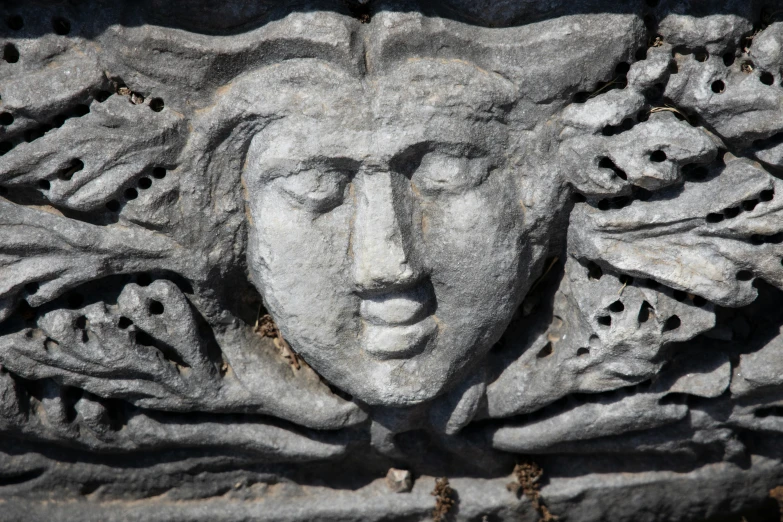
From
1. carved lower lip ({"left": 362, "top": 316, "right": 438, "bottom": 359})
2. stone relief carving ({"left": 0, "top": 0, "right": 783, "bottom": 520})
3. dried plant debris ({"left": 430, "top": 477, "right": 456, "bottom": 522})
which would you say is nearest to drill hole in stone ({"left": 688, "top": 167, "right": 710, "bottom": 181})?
stone relief carving ({"left": 0, "top": 0, "right": 783, "bottom": 520})

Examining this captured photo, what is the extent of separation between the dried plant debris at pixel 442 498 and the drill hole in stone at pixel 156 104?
127cm

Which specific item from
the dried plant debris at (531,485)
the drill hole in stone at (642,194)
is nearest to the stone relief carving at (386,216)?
the drill hole in stone at (642,194)

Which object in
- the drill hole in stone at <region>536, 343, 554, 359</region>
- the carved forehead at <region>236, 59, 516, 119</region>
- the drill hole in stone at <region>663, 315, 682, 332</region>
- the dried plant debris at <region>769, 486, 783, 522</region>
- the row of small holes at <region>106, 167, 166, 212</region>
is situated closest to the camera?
the carved forehead at <region>236, 59, 516, 119</region>

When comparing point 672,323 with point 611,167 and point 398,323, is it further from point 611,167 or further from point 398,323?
point 398,323

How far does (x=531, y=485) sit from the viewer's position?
2299 millimetres

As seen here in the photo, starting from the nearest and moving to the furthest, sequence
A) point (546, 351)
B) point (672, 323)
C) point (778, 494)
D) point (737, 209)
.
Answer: point (737, 209) < point (672, 323) < point (546, 351) < point (778, 494)

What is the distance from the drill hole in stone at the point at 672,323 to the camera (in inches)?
74.0

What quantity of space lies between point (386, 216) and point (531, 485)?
1.03 metres

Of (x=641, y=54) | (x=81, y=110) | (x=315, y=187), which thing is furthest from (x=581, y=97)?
(x=81, y=110)

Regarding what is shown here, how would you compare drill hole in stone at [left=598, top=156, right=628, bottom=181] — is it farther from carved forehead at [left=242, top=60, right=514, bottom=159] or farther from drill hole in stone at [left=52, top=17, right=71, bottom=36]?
drill hole in stone at [left=52, top=17, right=71, bottom=36]

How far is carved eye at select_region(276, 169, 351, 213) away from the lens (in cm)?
168

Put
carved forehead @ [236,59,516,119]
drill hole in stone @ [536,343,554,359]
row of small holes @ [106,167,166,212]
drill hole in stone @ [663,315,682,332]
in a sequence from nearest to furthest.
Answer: carved forehead @ [236,59,516,119] < row of small holes @ [106,167,166,212] < drill hole in stone @ [663,315,682,332] < drill hole in stone @ [536,343,554,359]

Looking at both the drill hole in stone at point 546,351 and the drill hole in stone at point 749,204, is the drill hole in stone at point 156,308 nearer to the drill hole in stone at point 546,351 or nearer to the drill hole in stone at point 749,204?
the drill hole in stone at point 546,351

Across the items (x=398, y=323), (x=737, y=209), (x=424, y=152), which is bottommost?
(x=398, y=323)
